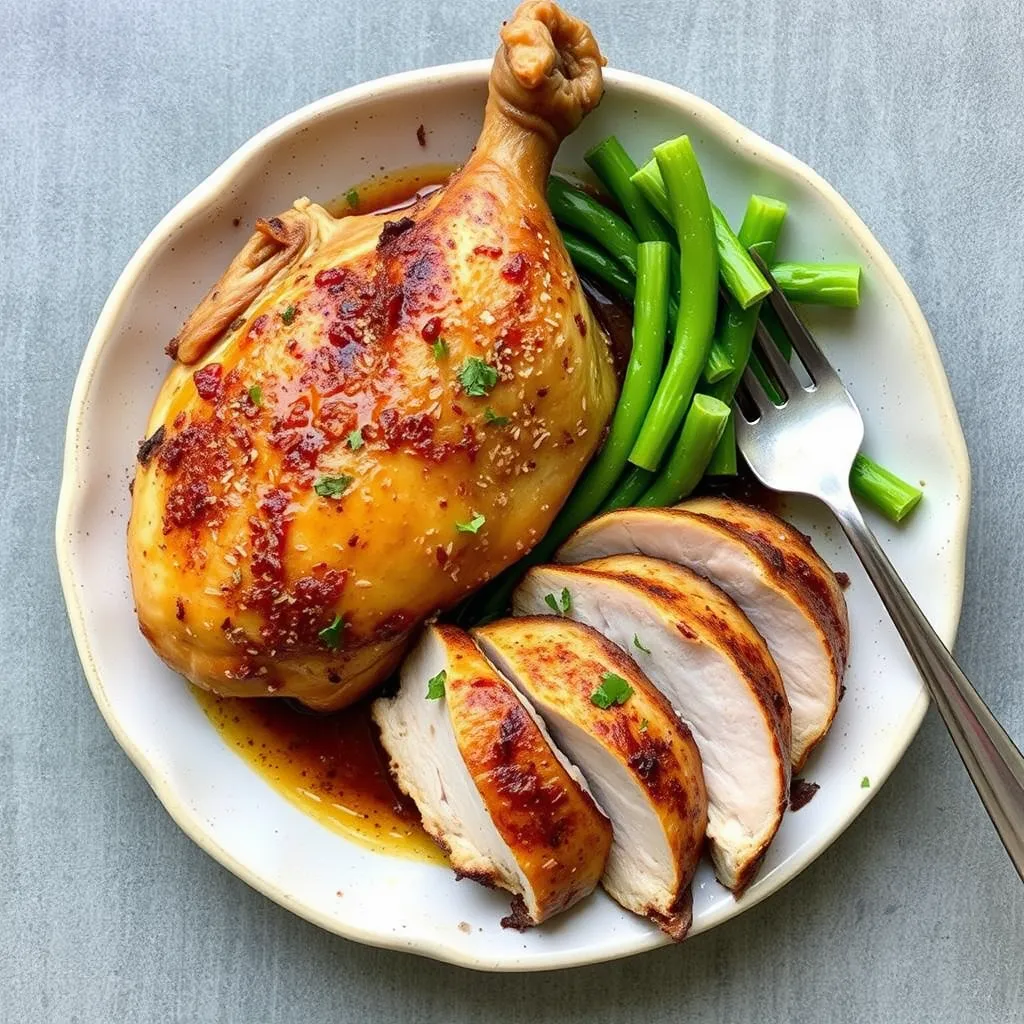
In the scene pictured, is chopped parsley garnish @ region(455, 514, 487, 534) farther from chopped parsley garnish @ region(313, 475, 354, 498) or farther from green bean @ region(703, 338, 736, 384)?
green bean @ region(703, 338, 736, 384)

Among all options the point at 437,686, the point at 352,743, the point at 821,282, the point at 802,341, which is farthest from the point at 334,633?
the point at 821,282

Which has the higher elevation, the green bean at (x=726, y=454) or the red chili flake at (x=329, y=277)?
the red chili flake at (x=329, y=277)

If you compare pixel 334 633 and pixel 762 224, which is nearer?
pixel 334 633

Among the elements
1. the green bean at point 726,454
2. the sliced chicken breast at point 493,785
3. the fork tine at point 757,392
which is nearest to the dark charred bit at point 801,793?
the sliced chicken breast at point 493,785

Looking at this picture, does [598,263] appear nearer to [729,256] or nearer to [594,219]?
[594,219]

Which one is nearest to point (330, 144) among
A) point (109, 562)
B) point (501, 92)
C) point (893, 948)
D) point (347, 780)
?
point (501, 92)

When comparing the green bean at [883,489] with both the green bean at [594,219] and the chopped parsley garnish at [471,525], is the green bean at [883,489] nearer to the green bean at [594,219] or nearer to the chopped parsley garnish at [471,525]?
the green bean at [594,219]

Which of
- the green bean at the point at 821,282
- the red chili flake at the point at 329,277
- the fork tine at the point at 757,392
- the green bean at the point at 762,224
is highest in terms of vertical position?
the green bean at the point at 762,224
